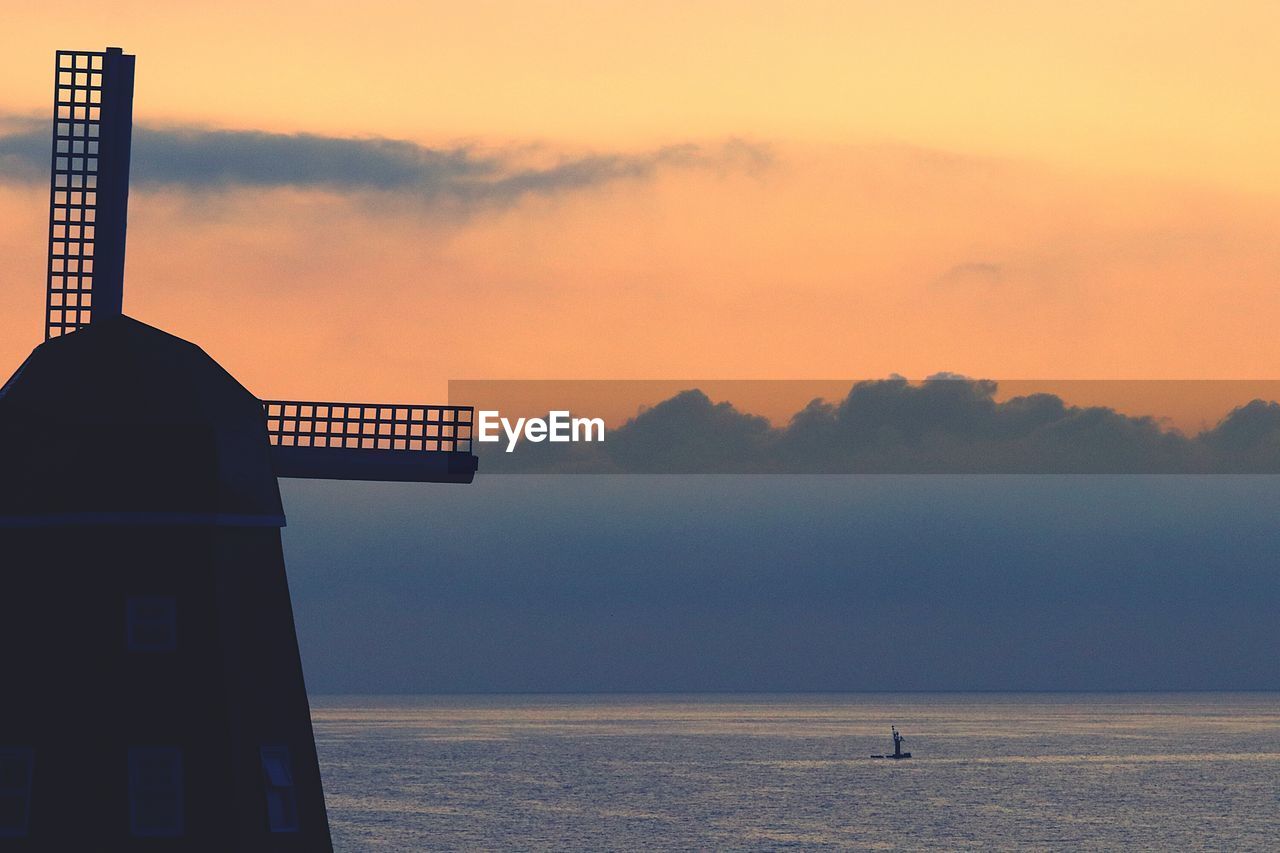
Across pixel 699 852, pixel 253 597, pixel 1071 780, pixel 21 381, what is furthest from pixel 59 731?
pixel 1071 780

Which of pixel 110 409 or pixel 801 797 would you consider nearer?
pixel 110 409

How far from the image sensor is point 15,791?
26.0 metres

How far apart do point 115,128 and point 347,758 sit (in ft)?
546

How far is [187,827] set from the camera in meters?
26.0

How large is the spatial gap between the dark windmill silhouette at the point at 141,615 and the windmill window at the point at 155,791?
0.07ft

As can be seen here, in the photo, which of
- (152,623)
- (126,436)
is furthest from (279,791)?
(126,436)

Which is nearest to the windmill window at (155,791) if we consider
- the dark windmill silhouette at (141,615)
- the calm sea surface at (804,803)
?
the dark windmill silhouette at (141,615)

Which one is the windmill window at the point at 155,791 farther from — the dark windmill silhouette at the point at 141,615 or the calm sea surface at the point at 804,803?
the calm sea surface at the point at 804,803

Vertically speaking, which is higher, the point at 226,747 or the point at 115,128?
the point at 115,128

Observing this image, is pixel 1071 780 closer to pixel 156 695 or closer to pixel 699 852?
pixel 699 852

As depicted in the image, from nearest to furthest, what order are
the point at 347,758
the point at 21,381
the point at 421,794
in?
the point at 21,381
the point at 421,794
the point at 347,758

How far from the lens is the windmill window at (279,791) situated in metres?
26.9

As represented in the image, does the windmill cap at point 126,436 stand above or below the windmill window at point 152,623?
above

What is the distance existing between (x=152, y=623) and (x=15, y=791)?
302 cm
